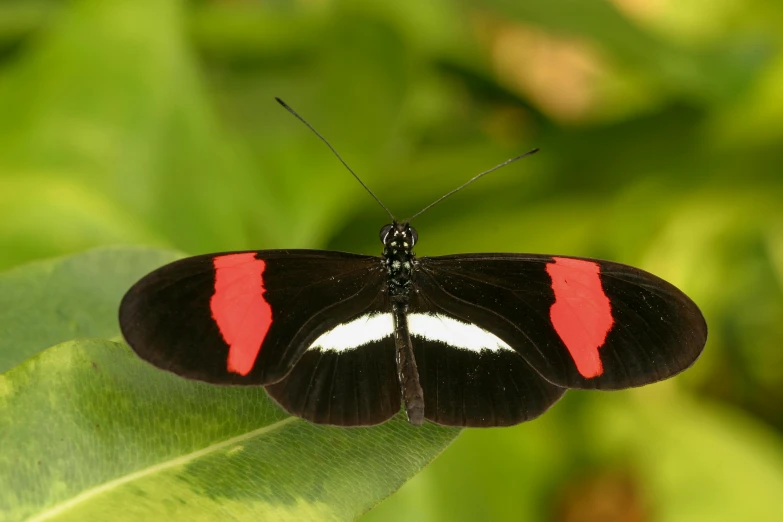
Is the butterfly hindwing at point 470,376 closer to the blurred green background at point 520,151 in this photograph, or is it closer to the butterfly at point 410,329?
the butterfly at point 410,329

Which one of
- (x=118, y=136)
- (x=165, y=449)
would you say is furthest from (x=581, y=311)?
(x=118, y=136)

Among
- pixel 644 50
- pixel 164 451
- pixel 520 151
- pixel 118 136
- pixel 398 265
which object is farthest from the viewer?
pixel 520 151

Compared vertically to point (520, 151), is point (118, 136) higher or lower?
lower

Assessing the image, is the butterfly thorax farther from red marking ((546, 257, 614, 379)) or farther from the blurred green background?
the blurred green background

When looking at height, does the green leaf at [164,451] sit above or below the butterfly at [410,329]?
below

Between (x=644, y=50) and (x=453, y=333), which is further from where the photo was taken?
(x=644, y=50)

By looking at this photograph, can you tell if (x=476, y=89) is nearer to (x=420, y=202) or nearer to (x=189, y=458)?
(x=420, y=202)

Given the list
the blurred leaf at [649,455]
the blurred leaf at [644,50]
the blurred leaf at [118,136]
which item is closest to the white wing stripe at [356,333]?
the blurred leaf at [118,136]

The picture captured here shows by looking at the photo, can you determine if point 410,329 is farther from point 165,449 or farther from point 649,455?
point 649,455
